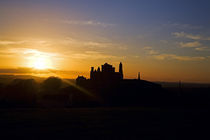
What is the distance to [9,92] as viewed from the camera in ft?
131

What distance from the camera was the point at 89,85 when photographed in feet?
137

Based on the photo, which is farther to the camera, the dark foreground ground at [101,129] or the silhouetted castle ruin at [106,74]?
the silhouetted castle ruin at [106,74]

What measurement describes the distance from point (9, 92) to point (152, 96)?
2668 cm

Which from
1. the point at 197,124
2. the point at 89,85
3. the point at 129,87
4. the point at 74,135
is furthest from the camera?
the point at 89,85

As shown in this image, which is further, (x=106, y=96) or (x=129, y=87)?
(x=129, y=87)

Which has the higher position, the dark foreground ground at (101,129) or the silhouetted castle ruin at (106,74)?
the silhouetted castle ruin at (106,74)

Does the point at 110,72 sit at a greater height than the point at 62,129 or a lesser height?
greater

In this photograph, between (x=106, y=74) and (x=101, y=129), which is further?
(x=106, y=74)

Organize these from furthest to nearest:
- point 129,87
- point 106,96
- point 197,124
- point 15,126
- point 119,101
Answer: point 129,87 < point 106,96 < point 119,101 < point 197,124 < point 15,126

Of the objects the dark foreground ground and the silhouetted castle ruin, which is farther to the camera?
the silhouetted castle ruin

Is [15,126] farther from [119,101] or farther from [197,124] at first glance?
[119,101]

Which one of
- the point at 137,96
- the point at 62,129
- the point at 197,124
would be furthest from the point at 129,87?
the point at 62,129

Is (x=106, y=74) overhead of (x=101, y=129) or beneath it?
overhead

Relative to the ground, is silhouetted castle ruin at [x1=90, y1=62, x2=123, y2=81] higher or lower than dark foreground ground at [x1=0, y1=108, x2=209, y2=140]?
higher
